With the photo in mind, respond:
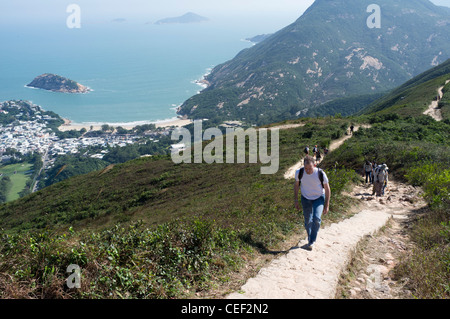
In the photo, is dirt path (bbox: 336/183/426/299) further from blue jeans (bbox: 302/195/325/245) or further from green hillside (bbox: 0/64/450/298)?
blue jeans (bbox: 302/195/325/245)

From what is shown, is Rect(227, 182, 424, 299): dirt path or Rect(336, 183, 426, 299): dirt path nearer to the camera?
Rect(227, 182, 424, 299): dirt path

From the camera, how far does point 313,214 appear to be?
6.47m

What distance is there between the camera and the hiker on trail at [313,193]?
20.7ft

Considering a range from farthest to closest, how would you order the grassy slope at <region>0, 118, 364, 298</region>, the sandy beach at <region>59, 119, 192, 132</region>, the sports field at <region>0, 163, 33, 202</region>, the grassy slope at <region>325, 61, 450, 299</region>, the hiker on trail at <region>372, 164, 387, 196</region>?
the sandy beach at <region>59, 119, 192, 132</region>, the sports field at <region>0, 163, 33, 202</region>, the hiker on trail at <region>372, 164, 387, 196</region>, the grassy slope at <region>325, 61, 450, 299</region>, the grassy slope at <region>0, 118, 364, 298</region>

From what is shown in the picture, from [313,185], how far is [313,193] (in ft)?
0.58

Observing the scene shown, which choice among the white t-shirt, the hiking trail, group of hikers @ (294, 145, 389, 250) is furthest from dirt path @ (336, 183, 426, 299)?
the white t-shirt

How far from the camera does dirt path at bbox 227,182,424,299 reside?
481cm

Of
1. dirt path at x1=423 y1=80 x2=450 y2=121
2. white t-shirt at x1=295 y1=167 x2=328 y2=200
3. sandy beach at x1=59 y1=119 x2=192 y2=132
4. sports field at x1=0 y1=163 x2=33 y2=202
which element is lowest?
sports field at x1=0 y1=163 x2=33 y2=202

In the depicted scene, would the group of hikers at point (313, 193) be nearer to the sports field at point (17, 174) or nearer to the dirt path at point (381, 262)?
the dirt path at point (381, 262)

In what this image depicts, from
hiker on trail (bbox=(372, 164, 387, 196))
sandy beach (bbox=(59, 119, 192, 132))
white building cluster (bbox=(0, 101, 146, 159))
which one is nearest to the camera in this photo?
hiker on trail (bbox=(372, 164, 387, 196))

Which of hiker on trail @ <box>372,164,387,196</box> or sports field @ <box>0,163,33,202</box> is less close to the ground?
hiker on trail @ <box>372,164,387,196</box>

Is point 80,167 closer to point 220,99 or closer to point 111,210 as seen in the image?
point 111,210

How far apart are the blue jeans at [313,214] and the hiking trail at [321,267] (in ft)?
1.25
